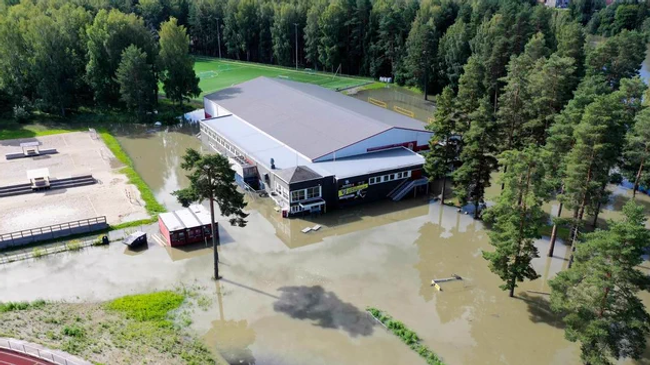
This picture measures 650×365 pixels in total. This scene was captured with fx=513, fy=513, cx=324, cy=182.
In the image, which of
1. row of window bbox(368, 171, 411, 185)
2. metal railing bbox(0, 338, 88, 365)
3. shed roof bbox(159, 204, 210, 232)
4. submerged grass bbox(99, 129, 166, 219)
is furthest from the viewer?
row of window bbox(368, 171, 411, 185)

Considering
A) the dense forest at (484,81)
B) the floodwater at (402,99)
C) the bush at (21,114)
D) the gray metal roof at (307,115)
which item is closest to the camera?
the dense forest at (484,81)

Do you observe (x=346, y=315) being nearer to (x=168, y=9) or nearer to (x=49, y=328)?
(x=49, y=328)

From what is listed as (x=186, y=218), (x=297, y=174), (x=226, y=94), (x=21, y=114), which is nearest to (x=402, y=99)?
(x=226, y=94)

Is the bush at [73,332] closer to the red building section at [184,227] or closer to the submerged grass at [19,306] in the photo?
the submerged grass at [19,306]

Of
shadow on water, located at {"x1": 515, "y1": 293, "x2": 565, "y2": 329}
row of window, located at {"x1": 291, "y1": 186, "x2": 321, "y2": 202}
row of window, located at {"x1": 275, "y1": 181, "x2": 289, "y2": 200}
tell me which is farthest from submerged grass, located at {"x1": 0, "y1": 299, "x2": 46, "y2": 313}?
shadow on water, located at {"x1": 515, "y1": 293, "x2": 565, "y2": 329}

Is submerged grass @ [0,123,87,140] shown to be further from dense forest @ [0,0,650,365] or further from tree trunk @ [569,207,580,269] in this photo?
tree trunk @ [569,207,580,269]

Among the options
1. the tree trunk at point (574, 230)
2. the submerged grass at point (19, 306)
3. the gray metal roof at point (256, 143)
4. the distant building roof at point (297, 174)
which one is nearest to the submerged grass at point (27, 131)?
the gray metal roof at point (256, 143)
